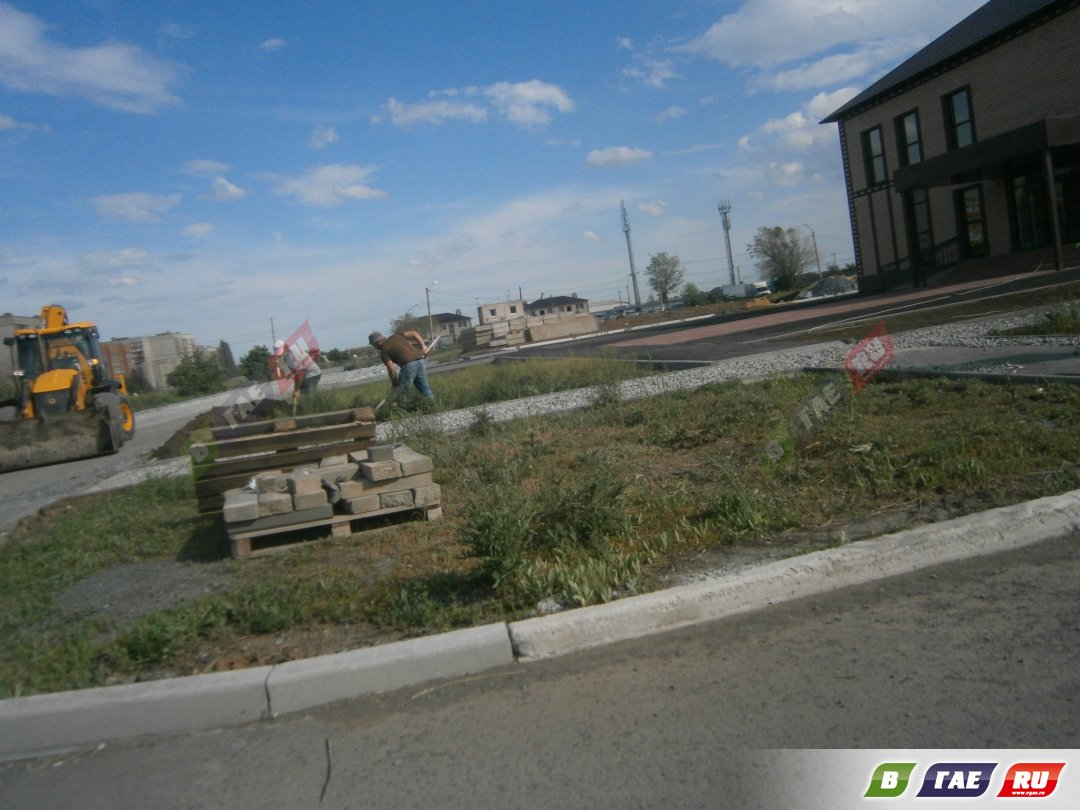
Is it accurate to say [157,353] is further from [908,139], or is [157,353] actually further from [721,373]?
[721,373]

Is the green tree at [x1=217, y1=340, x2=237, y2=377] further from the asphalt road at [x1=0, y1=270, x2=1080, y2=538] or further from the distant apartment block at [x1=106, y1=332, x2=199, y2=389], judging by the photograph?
the distant apartment block at [x1=106, y1=332, x2=199, y2=389]

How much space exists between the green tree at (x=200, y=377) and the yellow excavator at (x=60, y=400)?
64.1 feet

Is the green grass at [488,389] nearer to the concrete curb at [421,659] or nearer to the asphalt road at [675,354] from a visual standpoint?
the asphalt road at [675,354]

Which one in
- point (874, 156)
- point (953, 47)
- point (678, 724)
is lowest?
point (678, 724)

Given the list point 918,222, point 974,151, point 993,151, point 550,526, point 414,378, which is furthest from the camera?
point 918,222

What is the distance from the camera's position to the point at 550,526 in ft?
19.5

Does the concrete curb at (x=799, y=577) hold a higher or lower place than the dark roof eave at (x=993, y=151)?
lower

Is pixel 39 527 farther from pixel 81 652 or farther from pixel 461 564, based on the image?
pixel 461 564

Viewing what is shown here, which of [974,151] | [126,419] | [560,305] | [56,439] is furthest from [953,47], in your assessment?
[560,305]

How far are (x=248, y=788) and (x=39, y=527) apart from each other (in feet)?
23.2

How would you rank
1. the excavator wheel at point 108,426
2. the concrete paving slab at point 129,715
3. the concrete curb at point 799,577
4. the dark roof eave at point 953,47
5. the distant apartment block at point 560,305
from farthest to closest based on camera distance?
the distant apartment block at point 560,305, the dark roof eave at point 953,47, the excavator wheel at point 108,426, the concrete curb at point 799,577, the concrete paving slab at point 129,715

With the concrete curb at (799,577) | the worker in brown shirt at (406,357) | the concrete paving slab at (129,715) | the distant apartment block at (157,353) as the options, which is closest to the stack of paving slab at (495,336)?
the distant apartment block at (157,353)

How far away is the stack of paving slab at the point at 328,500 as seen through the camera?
6.52 metres

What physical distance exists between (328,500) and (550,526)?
1914mm
